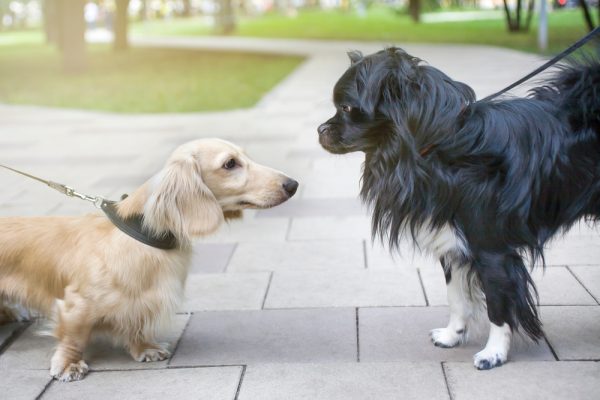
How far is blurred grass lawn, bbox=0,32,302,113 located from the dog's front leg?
9247 millimetres

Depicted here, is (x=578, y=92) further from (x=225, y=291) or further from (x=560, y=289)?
(x=225, y=291)

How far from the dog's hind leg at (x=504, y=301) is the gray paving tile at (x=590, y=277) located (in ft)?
3.43

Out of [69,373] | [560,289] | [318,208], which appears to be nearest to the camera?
[69,373]

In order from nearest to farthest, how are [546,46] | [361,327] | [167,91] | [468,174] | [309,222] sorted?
[468,174]
[361,327]
[309,222]
[167,91]
[546,46]

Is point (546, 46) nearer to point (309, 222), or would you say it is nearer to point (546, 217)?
point (309, 222)

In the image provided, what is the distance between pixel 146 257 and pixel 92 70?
17.7 metres

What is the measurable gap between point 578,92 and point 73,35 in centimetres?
1820

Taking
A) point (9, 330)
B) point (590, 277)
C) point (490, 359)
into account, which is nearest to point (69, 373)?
point (9, 330)

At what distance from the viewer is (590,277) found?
4.93m

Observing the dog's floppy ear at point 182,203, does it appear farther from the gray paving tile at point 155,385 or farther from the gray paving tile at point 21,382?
the gray paving tile at point 21,382

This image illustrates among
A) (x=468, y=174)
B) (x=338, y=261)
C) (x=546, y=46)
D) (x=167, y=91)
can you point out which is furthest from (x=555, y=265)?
(x=546, y=46)

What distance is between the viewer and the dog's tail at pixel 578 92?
12.2ft

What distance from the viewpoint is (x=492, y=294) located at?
12.3 ft

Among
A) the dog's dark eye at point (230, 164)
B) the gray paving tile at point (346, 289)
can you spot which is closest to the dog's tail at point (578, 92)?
the gray paving tile at point (346, 289)
